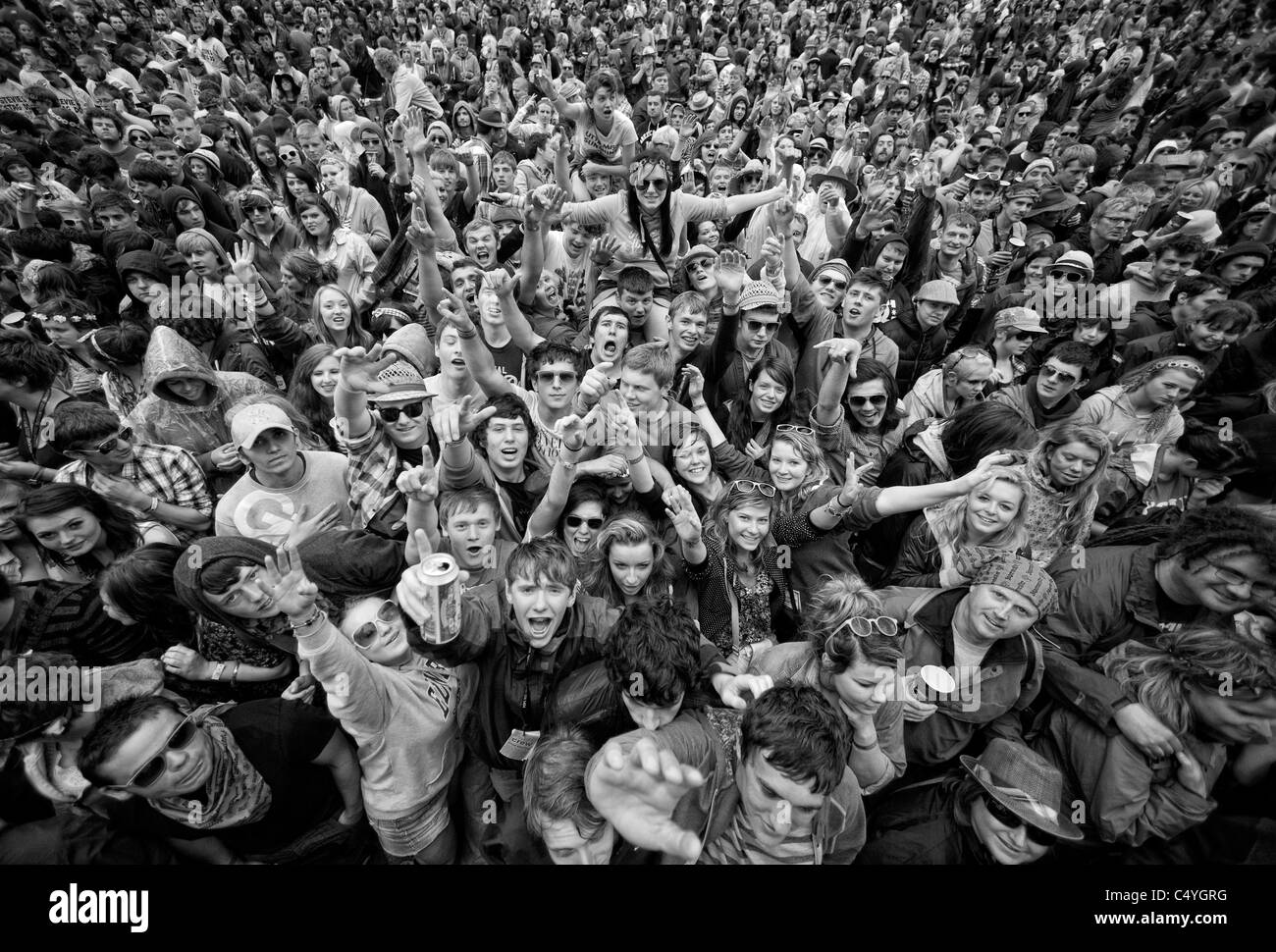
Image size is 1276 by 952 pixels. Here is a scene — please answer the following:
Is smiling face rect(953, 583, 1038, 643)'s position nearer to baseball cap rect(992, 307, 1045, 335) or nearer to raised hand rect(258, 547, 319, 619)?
raised hand rect(258, 547, 319, 619)

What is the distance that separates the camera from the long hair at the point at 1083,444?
2.95 meters

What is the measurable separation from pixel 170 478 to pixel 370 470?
3.94ft

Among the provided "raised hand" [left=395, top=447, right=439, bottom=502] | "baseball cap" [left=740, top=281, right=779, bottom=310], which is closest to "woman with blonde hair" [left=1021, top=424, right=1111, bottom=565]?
"baseball cap" [left=740, top=281, right=779, bottom=310]

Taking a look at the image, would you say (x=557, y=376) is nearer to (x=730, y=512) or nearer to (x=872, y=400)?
(x=730, y=512)

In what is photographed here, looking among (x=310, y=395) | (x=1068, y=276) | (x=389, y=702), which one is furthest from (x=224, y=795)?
(x=1068, y=276)

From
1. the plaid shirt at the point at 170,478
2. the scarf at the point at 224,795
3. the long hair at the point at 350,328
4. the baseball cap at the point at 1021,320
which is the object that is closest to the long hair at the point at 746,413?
the baseball cap at the point at 1021,320

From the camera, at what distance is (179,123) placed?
7711 millimetres

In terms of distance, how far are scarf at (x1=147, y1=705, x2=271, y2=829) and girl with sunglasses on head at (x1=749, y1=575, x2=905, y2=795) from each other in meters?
2.14

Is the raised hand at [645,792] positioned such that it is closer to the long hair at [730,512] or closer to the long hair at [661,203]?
the long hair at [730,512]

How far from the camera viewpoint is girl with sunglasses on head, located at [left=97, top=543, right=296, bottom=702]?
2385 mm

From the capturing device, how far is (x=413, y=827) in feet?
7.39

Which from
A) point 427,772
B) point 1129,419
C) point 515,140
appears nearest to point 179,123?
point 515,140

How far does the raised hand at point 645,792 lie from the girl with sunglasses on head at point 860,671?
2.62 feet
